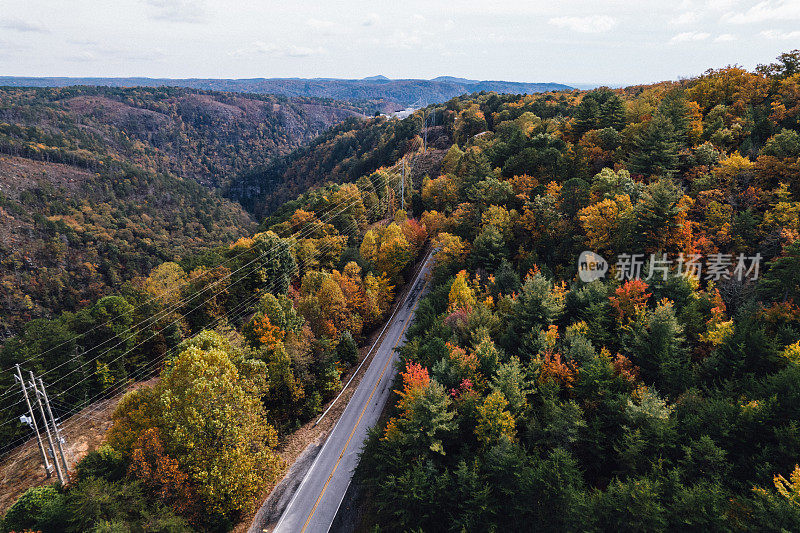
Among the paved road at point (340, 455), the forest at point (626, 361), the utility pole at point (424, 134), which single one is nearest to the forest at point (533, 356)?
the forest at point (626, 361)

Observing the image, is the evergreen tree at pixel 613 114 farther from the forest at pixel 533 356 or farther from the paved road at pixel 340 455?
the paved road at pixel 340 455

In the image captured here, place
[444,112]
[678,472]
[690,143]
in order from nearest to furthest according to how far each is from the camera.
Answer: [678,472], [690,143], [444,112]

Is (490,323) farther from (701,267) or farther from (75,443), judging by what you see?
(75,443)

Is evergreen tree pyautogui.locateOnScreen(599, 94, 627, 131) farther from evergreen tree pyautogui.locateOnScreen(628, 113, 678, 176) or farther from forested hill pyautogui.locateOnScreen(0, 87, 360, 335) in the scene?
forested hill pyautogui.locateOnScreen(0, 87, 360, 335)

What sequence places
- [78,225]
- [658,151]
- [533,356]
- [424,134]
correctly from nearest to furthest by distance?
[533,356] < [658,151] < [424,134] < [78,225]

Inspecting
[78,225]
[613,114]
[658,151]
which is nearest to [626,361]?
[658,151]

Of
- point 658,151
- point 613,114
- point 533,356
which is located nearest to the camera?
point 533,356

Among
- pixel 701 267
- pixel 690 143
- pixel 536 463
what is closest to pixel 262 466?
pixel 536 463

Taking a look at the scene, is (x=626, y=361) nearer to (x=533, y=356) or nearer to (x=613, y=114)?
(x=533, y=356)
